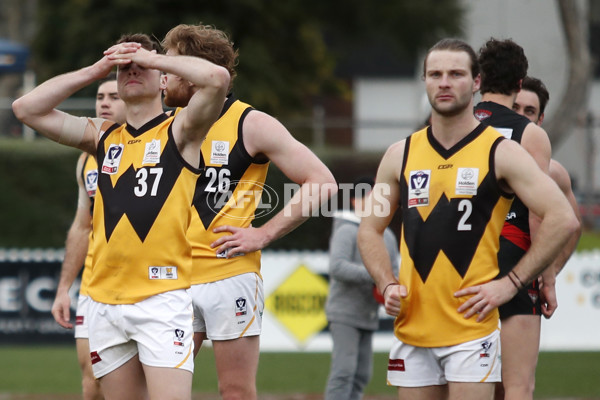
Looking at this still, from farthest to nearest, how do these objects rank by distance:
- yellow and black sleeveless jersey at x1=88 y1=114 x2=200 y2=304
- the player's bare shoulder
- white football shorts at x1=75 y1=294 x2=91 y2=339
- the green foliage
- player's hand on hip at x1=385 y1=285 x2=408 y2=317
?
1. the green foliage
2. white football shorts at x1=75 y1=294 x2=91 y2=339
3. the player's bare shoulder
4. player's hand on hip at x1=385 y1=285 x2=408 y2=317
5. yellow and black sleeveless jersey at x1=88 y1=114 x2=200 y2=304

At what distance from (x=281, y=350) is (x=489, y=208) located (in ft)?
28.2

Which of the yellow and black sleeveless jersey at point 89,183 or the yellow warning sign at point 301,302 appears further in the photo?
the yellow warning sign at point 301,302

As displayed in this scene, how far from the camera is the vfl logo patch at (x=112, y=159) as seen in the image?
4.88 metres

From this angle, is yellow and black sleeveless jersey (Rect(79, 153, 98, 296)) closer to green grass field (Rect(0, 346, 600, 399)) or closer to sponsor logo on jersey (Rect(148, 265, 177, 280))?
sponsor logo on jersey (Rect(148, 265, 177, 280))

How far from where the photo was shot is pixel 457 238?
15.8 feet

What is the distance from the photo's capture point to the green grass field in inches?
416

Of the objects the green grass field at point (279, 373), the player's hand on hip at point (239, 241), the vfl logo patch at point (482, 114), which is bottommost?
the green grass field at point (279, 373)

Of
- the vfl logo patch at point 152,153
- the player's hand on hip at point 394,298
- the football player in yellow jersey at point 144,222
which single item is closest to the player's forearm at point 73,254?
the football player in yellow jersey at point 144,222

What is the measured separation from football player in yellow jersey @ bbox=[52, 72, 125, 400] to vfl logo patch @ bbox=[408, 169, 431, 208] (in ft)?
8.42

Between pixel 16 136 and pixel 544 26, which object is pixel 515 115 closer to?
pixel 16 136

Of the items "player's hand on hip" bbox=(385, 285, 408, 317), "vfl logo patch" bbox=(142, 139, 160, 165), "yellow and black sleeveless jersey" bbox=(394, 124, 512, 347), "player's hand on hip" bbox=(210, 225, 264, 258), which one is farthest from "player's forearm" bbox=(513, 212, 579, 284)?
"vfl logo patch" bbox=(142, 139, 160, 165)

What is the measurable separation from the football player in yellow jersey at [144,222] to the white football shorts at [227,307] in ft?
1.67

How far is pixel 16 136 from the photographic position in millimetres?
16031

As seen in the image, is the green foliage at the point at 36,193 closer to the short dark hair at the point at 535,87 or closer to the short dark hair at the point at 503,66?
the short dark hair at the point at 535,87
